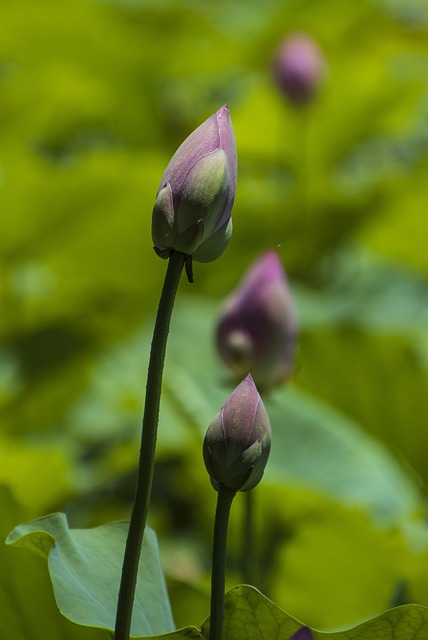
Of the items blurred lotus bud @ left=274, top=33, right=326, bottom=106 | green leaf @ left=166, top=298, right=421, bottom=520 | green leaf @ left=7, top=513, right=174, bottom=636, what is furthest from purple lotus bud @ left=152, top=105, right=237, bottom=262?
blurred lotus bud @ left=274, top=33, right=326, bottom=106

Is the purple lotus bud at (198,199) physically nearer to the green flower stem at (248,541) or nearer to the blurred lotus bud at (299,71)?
the green flower stem at (248,541)

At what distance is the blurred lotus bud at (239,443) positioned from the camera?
0.42m

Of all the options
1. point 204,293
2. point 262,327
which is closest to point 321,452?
point 262,327

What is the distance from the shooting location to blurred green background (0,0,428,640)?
968 mm

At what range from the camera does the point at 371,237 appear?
64.9 inches

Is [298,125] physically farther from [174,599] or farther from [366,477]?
[174,599]

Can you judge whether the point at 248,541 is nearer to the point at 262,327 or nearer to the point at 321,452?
the point at 262,327

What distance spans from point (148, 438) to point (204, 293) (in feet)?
4.09

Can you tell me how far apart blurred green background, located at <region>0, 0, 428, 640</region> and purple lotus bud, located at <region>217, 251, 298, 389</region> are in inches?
2.6

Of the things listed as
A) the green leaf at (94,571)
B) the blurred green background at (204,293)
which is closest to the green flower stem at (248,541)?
the blurred green background at (204,293)

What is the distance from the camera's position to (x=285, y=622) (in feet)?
1.53

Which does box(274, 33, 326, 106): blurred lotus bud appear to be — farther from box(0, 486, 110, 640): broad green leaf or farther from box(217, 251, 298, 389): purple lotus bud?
box(0, 486, 110, 640): broad green leaf

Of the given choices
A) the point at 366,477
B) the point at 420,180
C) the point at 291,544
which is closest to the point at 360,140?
the point at 420,180

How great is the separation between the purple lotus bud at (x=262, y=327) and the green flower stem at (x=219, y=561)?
0.40 meters
